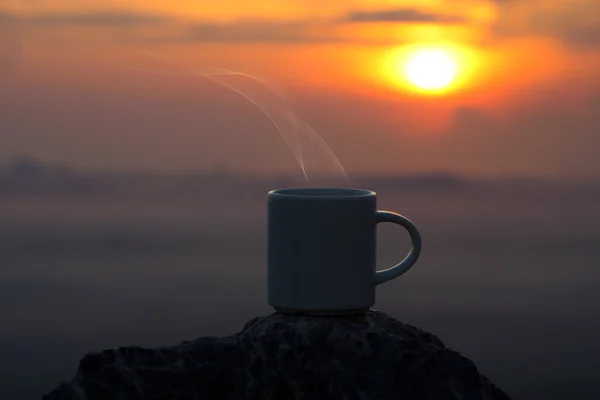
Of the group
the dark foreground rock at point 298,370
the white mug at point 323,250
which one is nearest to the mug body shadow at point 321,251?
the white mug at point 323,250

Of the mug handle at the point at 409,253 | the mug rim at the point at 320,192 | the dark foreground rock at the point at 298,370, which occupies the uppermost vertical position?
the mug rim at the point at 320,192

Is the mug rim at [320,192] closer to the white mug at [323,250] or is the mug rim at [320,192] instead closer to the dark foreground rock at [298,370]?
the white mug at [323,250]

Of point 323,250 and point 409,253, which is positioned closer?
point 323,250

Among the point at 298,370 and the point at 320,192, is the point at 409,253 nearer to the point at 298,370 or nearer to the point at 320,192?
the point at 320,192

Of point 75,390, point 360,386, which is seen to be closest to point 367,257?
point 360,386

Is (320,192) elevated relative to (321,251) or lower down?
elevated

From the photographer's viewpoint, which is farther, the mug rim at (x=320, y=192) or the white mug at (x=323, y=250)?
the mug rim at (x=320, y=192)

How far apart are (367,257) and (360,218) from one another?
164 millimetres

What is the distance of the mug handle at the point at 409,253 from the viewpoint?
4109 millimetres

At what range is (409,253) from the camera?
4207mm

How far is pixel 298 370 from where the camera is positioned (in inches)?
159

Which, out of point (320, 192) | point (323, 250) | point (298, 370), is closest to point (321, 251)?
point (323, 250)

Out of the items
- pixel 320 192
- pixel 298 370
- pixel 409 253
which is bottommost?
pixel 298 370

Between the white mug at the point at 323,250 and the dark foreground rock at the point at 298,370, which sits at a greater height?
the white mug at the point at 323,250
